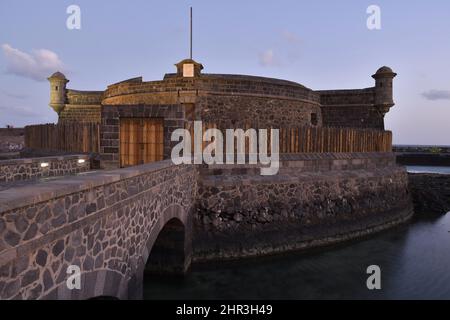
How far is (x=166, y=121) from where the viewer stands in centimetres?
949

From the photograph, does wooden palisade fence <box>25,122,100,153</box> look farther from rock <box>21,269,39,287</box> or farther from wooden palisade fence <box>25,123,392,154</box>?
rock <box>21,269,39,287</box>

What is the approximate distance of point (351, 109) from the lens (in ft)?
80.8

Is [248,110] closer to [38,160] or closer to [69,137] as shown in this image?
[69,137]

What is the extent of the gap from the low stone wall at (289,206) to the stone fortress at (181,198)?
0.11 feet

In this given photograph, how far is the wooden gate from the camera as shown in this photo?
381 inches

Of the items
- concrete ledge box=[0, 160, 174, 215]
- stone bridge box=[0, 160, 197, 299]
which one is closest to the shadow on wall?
stone bridge box=[0, 160, 197, 299]

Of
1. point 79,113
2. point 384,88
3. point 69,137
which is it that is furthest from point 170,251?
point 384,88

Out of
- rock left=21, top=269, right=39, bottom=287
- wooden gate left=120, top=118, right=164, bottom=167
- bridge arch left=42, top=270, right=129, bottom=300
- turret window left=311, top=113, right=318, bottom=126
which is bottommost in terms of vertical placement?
bridge arch left=42, top=270, right=129, bottom=300

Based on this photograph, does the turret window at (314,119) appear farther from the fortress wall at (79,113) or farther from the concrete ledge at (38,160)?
the fortress wall at (79,113)

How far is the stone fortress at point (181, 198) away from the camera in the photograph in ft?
9.68

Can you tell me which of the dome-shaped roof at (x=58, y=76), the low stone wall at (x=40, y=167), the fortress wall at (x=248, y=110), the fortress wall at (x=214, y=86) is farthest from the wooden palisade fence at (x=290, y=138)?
the dome-shaped roof at (x=58, y=76)

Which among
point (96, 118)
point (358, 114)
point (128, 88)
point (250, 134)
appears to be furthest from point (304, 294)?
point (96, 118)

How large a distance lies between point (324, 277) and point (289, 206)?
2616 millimetres

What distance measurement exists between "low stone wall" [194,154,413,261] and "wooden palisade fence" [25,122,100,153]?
444cm
